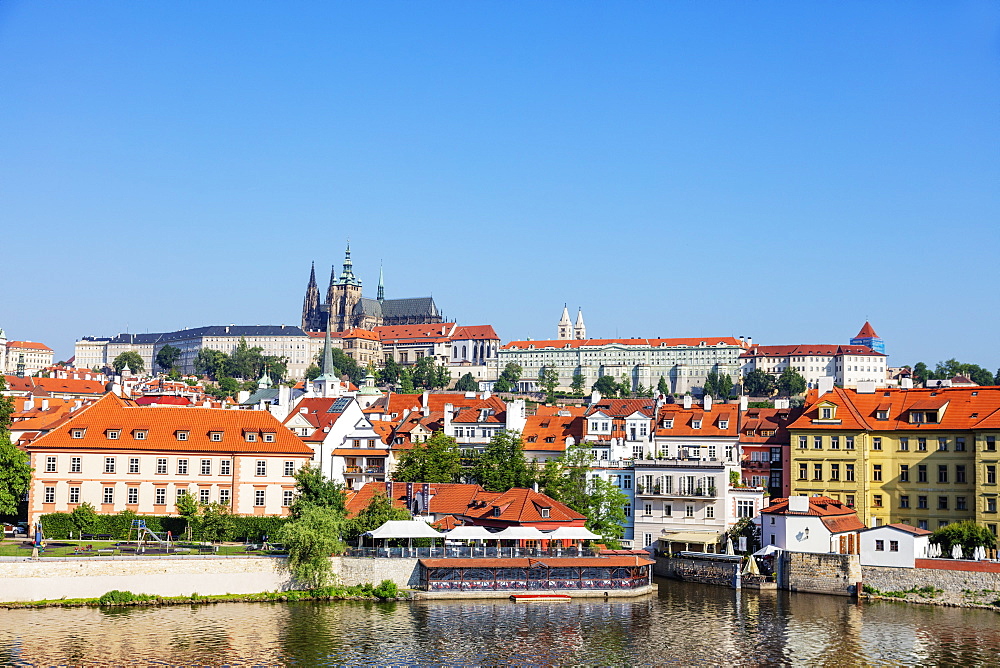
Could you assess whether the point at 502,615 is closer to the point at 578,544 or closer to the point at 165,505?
the point at 578,544

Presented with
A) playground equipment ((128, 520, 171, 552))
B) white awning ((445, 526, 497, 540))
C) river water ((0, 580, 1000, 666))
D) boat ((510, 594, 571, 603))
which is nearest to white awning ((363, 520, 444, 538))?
white awning ((445, 526, 497, 540))

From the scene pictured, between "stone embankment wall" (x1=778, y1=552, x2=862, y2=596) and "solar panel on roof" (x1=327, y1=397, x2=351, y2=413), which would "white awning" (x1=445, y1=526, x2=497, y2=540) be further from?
"solar panel on roof" (x1=327, y1=397, x2=351, y2=413)

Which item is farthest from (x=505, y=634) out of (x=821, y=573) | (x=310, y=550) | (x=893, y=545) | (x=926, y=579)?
(x=893, y=545)

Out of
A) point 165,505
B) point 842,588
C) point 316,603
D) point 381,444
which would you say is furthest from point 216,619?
point 381,444

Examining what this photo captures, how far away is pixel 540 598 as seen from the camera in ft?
190

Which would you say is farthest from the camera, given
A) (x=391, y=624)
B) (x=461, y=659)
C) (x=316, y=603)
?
(x=316, y=603)

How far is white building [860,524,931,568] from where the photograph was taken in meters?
62.6

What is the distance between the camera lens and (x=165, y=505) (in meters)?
69.9

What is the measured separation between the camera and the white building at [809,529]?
2530 inches

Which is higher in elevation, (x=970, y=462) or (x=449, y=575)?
(x=970, y=462)

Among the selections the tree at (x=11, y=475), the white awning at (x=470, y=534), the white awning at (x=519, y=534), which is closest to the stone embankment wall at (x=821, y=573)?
the white awning at (x=519, y=534)

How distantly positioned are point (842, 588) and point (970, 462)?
13516 millimetres

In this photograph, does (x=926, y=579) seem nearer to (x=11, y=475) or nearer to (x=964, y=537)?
(x=964, y=537)

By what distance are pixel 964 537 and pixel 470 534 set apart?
87.9 feet
